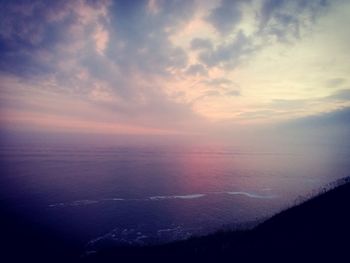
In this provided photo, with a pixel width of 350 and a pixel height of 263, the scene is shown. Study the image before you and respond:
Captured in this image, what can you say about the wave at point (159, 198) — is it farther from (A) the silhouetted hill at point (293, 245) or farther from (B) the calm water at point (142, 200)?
(A) the silhouetted hill at point (293, 245)

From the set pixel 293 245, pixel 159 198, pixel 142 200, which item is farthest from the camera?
pixel 159 198

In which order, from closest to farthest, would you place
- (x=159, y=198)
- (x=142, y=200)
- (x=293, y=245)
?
(x=293, y=245) < (x=142, y=200) < (x=159, y=198)

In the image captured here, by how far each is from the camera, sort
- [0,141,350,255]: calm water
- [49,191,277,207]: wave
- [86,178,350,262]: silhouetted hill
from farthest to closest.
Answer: [49,191,277,207]: wave < [0,141,350,255]: calm water < [86,178,350,262]: silhouetted hill

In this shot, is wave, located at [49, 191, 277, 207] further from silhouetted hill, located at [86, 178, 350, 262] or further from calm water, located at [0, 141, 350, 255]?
silhouetted hill, located at [86, 178, 350, 262]

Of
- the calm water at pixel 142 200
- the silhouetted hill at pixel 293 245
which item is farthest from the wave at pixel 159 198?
the silhouetted hill at pixel 293 245

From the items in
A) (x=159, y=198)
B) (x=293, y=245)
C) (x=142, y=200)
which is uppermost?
(x=293, y=245)

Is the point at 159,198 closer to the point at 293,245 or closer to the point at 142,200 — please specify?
the point at 142,200

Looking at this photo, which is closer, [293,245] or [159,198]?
[293,245]

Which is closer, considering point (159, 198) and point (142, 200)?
point (142, 200)

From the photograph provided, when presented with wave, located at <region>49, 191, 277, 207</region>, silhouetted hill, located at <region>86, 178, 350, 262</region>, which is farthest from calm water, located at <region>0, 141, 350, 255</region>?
silhouetted hill, located at <region>86, 178, 350, 262</region>

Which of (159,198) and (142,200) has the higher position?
(142,200)

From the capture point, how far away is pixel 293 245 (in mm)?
14414

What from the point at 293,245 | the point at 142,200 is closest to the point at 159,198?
the point at 142,200

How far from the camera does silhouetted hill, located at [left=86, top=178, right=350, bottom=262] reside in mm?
12562
